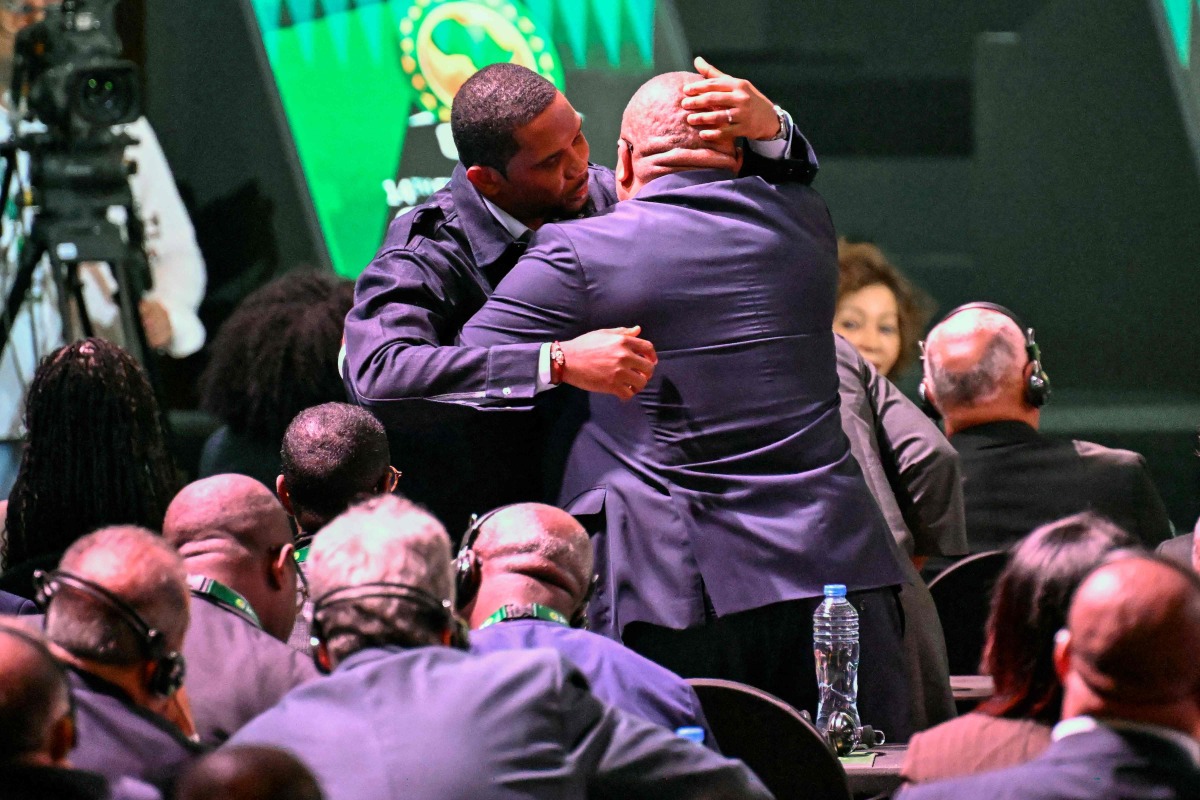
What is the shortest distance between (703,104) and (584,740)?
50.4 inches

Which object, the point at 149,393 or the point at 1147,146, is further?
the point at 1147,146

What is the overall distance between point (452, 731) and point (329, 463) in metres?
1.21

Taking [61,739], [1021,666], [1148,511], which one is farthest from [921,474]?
[61,739]

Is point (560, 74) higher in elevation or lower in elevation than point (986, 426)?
higher

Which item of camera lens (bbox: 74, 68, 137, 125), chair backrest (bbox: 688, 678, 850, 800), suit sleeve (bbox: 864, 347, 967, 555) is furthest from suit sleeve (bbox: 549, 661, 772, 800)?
camera lens (bbox: 74, 68, 137, 125)

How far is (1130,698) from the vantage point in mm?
1530

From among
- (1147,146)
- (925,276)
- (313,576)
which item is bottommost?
(925,276)

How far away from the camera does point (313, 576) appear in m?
1.79

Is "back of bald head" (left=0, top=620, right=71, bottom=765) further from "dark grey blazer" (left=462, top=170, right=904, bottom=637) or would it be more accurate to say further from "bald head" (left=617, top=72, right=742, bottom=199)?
"bald head" (left=617, top=72, right=742, bottom=199)

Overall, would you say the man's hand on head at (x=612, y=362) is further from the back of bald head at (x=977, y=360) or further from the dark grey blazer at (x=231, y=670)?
the back of bald head at (x=977, y=360)

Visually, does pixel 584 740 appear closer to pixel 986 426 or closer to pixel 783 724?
pixel 783 724

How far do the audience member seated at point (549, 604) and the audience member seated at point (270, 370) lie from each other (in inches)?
74.4

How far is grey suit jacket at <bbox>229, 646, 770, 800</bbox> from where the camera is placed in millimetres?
1589

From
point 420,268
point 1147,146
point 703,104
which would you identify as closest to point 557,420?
point 420,268
